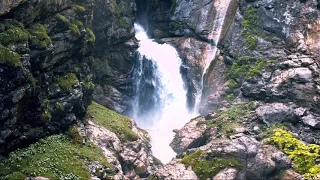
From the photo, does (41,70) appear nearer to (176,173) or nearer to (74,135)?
(74,135)

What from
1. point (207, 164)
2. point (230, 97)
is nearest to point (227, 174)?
point (207, 164)

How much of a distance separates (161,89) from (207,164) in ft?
50.6

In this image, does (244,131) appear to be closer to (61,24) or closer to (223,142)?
(223,142)

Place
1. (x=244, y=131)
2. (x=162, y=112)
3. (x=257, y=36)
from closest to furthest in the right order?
1. (x=244, y=131)
2. (x=257, y=36)
3. (x=162, y=112)

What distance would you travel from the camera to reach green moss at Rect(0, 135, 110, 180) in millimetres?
17359

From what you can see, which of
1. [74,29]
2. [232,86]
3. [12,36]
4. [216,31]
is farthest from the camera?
[216,31]

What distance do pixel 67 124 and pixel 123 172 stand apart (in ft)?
17.2

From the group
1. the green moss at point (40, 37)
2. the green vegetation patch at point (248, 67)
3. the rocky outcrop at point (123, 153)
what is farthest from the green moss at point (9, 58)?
the green vegetation patch at point (248, 67)

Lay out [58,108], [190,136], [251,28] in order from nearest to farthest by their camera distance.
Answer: [58,108], [190,136], [251,28]

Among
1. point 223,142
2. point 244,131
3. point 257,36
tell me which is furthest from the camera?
point 257,36

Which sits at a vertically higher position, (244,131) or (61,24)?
(61,24)

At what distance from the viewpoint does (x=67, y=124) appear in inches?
884

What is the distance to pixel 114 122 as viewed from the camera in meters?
26.3

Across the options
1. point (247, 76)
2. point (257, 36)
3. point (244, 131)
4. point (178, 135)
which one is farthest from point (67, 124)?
point (257, 36)
